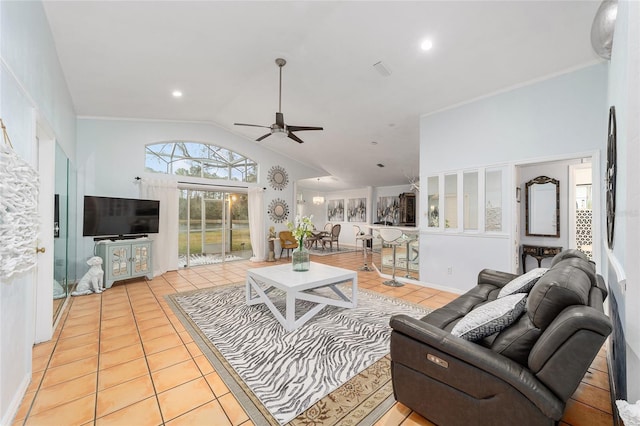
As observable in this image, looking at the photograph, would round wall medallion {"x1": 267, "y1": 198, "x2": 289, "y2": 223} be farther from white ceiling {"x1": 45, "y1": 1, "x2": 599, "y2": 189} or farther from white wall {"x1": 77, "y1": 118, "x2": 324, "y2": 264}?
white ceiling {"x1": 45, "y1": 1, "x2": 599, "y2": 189}

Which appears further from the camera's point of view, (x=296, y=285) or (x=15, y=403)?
(x=296, y=285)

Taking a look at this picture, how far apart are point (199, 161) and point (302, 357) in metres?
5.29

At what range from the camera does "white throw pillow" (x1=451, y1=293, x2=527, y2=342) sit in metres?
1.44

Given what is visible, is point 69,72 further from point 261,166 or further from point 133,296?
point 261,166

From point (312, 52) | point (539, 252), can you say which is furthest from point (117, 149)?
point (539, 252)

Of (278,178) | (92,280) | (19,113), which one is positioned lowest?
(92,280)

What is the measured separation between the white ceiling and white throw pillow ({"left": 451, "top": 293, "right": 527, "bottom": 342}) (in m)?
2.66

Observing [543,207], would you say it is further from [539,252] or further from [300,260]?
[300,260]

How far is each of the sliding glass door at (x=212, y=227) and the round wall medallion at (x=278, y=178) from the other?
839mm

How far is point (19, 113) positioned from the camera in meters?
1.78

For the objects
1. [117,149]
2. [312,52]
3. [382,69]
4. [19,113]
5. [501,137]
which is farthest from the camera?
[117,149]

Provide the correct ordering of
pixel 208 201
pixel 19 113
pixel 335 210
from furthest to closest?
pixel 335 210 < pixel 208 201 < pixel 19 113

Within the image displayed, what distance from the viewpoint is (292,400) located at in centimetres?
175

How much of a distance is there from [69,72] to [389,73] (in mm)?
Result: 4155
